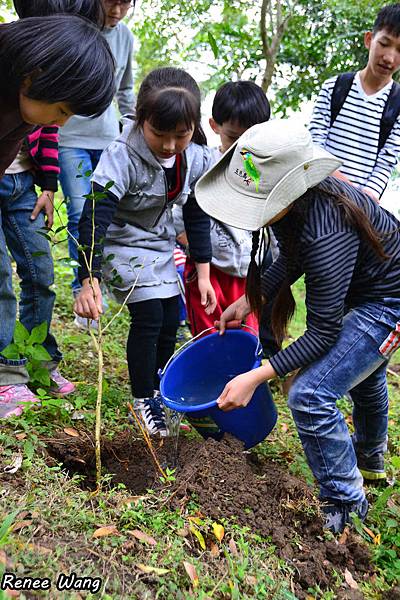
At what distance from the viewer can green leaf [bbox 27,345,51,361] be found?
267cm

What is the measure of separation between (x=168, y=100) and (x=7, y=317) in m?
1.13

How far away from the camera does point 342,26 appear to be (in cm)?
596

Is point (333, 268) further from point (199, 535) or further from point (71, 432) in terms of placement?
point (71, 432)

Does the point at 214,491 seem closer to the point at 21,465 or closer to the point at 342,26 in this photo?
the point at 21,465

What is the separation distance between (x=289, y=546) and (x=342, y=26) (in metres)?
5.34

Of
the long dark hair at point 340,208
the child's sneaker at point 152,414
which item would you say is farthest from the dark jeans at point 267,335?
the long dark hair at point 340,208

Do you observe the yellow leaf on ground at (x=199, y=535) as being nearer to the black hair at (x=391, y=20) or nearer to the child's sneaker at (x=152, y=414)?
the child's sneaker at (x=152, y=414)

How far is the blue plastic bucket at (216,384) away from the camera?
2432 millimetres

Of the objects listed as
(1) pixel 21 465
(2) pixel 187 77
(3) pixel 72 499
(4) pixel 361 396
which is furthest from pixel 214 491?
(2) pixel 187 77

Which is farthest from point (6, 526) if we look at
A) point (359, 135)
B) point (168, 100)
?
point (359, 135)

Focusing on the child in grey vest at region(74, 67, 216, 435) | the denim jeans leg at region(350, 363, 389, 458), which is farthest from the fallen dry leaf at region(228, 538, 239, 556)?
the denim jeans leg at region(350, 363, 389, 458)

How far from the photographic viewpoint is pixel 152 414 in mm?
2820

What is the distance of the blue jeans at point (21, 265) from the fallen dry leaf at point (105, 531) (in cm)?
98

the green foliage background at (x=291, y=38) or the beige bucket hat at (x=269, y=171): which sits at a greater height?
the beige bucket hat at (x=269, y=171)
